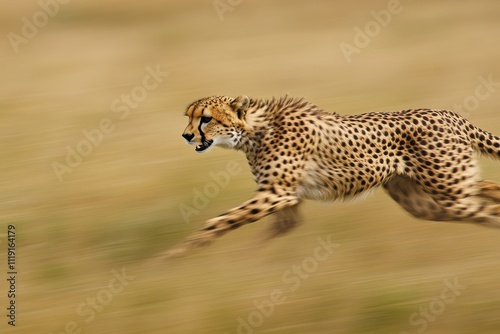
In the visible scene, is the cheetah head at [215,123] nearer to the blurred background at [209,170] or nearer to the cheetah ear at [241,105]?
the cheetah ear at [241,105]

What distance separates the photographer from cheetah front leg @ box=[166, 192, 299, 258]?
6.36 metres

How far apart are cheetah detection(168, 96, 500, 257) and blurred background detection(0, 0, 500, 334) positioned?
273 mm

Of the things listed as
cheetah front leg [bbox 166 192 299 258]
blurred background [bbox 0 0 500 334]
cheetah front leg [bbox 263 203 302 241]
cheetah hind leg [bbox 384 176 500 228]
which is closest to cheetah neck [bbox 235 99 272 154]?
cheetah front leg [bbox 166 192 299 258]


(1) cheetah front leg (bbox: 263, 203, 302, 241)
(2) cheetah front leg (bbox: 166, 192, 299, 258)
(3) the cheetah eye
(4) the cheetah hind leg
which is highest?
(3) the cheetah eye

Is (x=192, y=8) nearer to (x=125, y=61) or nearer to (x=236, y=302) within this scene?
(x=125, y=61)

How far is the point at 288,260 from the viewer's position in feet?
22.0

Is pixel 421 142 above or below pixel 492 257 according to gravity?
above

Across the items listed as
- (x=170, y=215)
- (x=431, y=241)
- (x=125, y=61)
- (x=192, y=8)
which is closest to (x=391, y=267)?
(x=431, y=241)

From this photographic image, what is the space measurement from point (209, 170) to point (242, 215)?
1.85 meters

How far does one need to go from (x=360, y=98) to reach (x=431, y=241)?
3022 millimetres

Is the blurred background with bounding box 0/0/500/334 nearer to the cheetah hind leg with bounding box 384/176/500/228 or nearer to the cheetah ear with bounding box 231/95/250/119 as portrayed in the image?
the cheetah hind leg with bounding box 384/176/500/228

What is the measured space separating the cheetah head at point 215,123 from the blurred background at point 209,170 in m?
0.62

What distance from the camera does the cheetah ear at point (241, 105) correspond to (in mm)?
6547

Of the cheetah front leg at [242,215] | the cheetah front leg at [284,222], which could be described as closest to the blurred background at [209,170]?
the cheetah front leg at [284,222]
